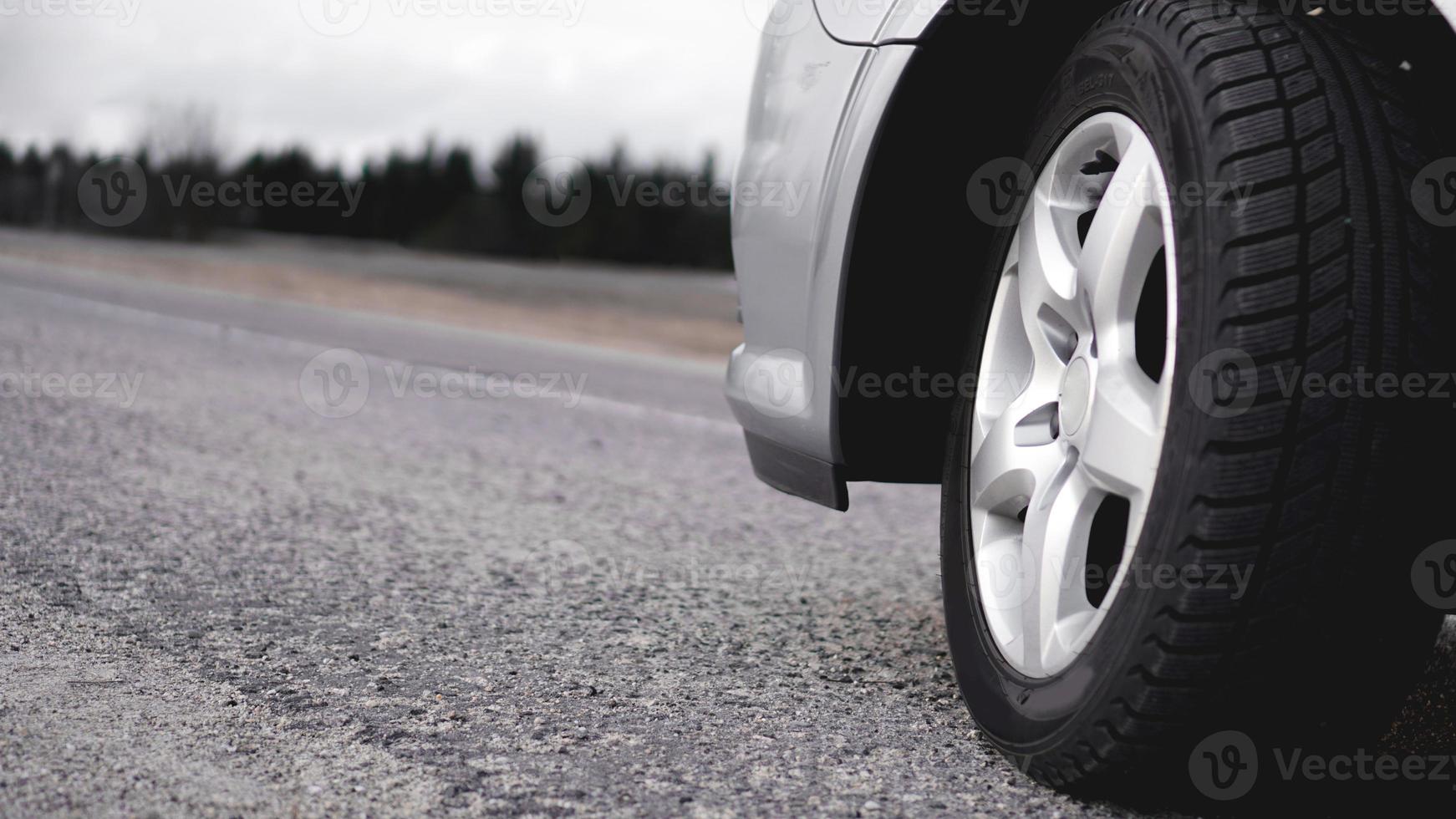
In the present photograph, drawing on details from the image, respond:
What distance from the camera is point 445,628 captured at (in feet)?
7.09

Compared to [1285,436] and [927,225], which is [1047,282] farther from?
[1285,436]

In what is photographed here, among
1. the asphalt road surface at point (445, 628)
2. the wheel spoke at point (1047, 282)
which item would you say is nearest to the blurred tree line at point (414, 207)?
the asphalt road surface at point (445, 628)

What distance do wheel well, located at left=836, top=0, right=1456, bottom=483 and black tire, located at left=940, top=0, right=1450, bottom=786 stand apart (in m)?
0.46

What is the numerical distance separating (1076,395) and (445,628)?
1219 millimetres

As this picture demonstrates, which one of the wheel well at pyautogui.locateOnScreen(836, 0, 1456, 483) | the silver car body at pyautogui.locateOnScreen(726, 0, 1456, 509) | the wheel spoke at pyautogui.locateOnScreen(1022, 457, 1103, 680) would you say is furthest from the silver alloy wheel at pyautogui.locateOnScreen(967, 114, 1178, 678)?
the silver car body at pyautogui.locateOnScreen(726, 0, 1456, 509)

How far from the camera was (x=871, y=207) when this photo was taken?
6.34 ft

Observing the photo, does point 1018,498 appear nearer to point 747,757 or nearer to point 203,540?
point 747,757

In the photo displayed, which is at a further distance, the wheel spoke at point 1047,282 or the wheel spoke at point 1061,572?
the wheel spoke at point 1047,282

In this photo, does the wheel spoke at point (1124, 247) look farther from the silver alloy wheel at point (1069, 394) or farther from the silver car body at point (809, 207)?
the silver car body at point (809, 207)

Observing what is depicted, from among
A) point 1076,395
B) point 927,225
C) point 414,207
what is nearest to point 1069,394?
point 1076,395

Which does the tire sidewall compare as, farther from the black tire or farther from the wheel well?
the wheel well

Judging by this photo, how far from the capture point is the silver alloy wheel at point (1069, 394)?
4.77 ft

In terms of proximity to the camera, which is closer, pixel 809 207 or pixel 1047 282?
pixel 1047 282

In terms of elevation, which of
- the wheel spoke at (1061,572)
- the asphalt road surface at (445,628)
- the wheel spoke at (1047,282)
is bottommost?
the asphalt road surface at (445,628)
